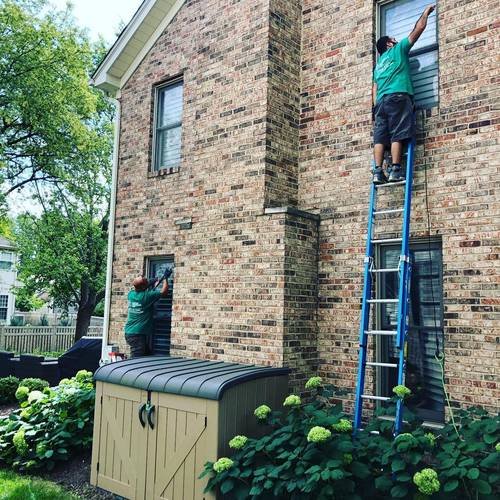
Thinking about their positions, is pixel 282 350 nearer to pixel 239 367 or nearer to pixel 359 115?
pixel 239 367

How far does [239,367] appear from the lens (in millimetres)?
6402

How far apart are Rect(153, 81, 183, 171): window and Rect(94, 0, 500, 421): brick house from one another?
302mm

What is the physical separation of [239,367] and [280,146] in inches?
115

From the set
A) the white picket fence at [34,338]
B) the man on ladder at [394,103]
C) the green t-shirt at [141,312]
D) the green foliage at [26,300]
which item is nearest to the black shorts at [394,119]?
the man on ladder at [394,103]

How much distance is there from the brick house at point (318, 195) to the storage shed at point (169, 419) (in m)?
0.77

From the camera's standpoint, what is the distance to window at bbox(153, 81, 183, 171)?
29.3ft

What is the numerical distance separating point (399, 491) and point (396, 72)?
4443 mm

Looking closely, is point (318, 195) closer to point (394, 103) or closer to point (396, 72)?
point (394, 103)

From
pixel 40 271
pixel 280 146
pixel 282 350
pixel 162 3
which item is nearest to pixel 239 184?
pixel 280 146

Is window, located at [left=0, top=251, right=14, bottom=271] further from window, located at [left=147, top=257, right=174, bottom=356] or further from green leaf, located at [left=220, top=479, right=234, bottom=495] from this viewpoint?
green leaf, located at [left=220, top=479, right=234, bottom=495]

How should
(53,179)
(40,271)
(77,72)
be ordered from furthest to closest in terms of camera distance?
(40,271)
(53,179)
(77,72)

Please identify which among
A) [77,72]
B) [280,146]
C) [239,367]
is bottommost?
[239,367]

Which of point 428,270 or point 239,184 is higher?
point 239,184

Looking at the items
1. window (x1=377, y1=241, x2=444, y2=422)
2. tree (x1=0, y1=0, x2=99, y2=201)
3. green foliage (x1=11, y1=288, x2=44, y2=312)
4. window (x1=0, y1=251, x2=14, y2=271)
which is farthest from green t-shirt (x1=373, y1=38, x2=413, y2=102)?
window (x1=0, y1=251, x2=14, y2=271)
